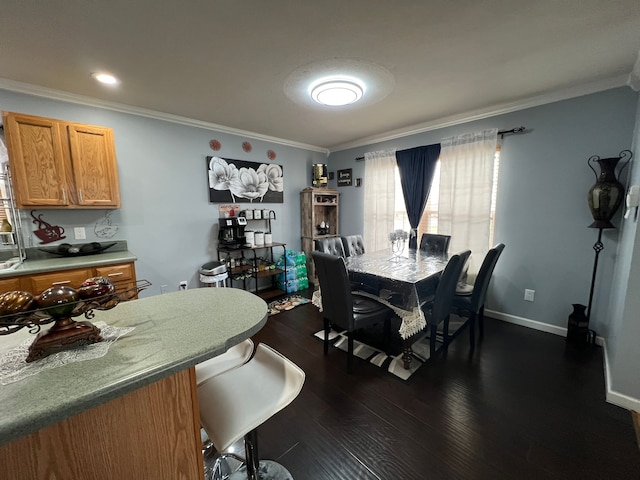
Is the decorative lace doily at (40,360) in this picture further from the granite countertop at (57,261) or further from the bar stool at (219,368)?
the granite countertop at (57,261)

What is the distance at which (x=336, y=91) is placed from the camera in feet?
7.33

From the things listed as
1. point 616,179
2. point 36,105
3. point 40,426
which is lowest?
point 40,426

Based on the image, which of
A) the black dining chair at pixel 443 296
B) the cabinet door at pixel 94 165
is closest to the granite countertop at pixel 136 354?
the black dining chair at pixel 443 296

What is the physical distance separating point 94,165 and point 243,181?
1651 millimetres

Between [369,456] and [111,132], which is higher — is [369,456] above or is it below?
below

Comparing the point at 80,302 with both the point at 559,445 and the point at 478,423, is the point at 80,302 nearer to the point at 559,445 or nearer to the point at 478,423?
the point at 478,423

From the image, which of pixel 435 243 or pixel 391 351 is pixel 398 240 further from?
pixel 391 351

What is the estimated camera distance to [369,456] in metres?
1.42

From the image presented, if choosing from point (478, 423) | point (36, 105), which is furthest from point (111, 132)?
point (478, 423)

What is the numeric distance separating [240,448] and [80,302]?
133cm

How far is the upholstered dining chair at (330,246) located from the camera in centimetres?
283

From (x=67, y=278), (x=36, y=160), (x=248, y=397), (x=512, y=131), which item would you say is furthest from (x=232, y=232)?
(x=512, y=131)

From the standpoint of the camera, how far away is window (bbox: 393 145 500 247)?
297 centimetres

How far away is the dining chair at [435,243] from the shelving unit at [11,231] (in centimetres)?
418
